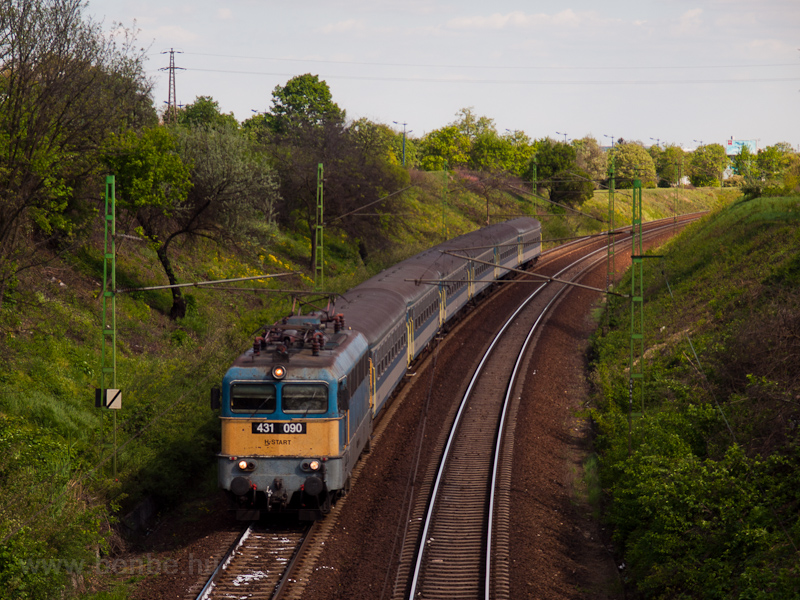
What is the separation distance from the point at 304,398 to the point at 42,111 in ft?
42.3

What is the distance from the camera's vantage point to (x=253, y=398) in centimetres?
1421

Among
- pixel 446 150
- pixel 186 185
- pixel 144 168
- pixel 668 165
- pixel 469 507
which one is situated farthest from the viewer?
pixel 668 165

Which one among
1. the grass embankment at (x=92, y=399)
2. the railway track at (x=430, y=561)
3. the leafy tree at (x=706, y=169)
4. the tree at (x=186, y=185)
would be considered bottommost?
the railway track at (x=430, y=561)

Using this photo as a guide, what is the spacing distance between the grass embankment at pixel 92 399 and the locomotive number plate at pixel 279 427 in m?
3.04

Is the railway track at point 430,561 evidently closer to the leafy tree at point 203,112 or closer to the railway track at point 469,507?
the railway track at point 469,507

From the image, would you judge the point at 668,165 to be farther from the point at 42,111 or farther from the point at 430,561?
the point at 430,561

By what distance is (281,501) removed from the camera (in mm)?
14109

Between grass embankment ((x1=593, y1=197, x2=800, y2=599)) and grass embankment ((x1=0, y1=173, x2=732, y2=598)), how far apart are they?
913 cm

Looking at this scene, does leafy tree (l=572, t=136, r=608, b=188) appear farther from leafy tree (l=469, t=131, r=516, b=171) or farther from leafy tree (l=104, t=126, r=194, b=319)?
leafy tree (l=104, t=126, r=194, b=319)

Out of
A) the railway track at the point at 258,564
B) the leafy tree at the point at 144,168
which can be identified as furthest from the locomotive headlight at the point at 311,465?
the leafy tree at the point at 144,168

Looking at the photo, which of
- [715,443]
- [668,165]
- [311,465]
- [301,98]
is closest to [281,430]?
[311,465]

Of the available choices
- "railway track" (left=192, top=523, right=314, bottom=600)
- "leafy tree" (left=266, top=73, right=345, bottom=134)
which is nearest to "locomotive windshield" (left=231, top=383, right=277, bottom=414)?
"railway track" (left=192, top=523, right=314, bottom=600)

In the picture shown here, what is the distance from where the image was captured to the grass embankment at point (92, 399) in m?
12.4

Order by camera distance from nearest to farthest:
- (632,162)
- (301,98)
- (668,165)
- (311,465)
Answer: (311,465) < (301,98) < (632,162) < (668,165)
